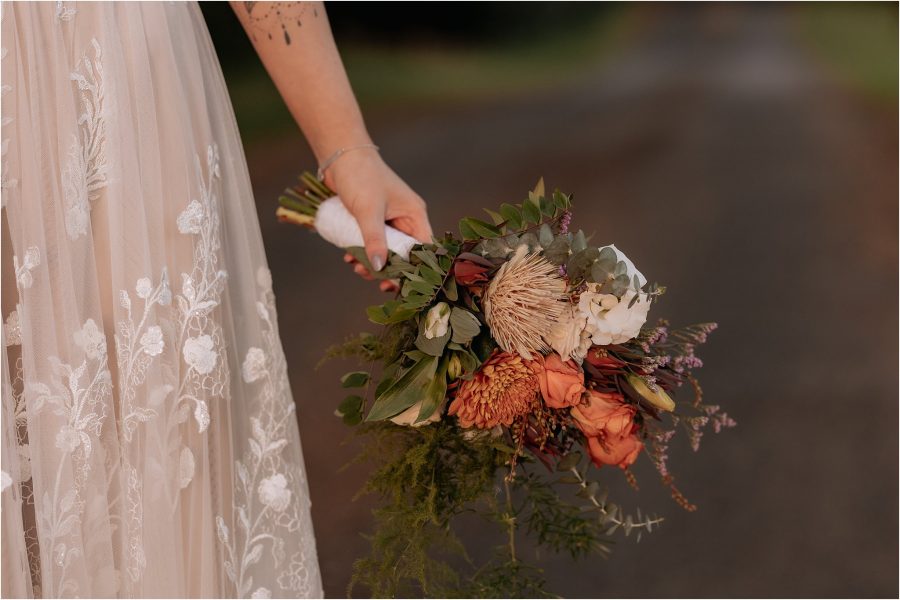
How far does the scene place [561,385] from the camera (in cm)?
85

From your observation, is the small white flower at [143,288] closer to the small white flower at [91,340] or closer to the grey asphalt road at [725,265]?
the small white flower at [91,340]

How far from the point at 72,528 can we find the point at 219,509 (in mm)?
158

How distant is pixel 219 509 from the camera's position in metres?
0.91

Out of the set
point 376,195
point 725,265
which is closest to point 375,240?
point 376,195

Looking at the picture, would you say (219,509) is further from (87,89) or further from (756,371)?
(756,371)

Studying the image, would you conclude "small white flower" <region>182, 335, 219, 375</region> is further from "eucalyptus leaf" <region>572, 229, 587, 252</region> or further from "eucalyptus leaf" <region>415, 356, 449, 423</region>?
"eucalyptus leaf" <region>572, 229, 587, 252</region>

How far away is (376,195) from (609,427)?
1.39 ft

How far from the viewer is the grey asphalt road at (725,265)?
88.6 inches

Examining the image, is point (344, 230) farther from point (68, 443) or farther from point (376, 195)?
point (68, 443)

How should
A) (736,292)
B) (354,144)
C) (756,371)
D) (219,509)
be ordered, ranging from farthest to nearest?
(736,292) → (756,371) → (354,144) → (219,509)

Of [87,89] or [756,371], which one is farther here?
[756,371]

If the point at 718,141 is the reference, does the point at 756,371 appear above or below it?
below

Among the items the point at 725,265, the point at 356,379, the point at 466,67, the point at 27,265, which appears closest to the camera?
the point at 27,265

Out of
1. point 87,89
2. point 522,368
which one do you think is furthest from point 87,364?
point 522,368
